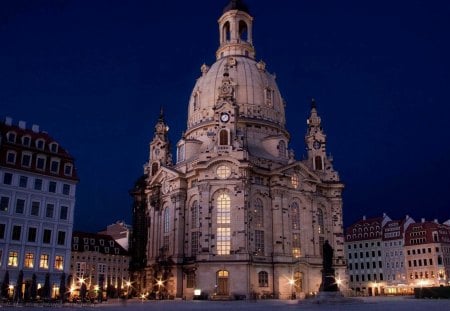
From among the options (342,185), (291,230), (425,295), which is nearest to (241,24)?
(342,185)

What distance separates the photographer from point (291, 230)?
81.8m

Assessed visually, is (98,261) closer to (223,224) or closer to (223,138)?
(223,224)

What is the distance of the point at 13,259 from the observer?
5891 centimetres

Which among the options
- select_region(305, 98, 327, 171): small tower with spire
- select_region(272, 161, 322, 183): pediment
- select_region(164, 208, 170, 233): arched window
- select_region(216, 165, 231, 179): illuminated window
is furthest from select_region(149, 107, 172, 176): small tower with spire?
select_region(305, 98, 327, 171): small tower with spire

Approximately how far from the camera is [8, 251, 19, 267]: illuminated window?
5855cm

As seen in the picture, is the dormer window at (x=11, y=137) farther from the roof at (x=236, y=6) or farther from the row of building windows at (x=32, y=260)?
the roof at (x=236, y=6)

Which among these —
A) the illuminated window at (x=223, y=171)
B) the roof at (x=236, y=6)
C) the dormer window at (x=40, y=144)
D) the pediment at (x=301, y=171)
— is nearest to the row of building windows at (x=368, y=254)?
the pediment at (x=301, y=171)

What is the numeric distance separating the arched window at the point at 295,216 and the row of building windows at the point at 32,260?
3749 centimetres

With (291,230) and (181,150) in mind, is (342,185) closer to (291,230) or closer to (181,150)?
(291,230)

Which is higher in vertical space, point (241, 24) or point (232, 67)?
point (241, 24)

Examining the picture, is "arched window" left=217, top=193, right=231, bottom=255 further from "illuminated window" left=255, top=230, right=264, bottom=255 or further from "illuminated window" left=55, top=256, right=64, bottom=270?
"illuminated window" left=55, top=256, right=64, bottom=270

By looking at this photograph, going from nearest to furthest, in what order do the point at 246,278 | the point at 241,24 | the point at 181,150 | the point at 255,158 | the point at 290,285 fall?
1. the point at 246,278
2. the point at 290,285
3. the point at 255,158
4. the point at 181,150
5. the point at 241,24

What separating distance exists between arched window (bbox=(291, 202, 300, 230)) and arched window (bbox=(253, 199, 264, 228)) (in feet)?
20.5

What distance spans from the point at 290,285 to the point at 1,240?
1635 inches
